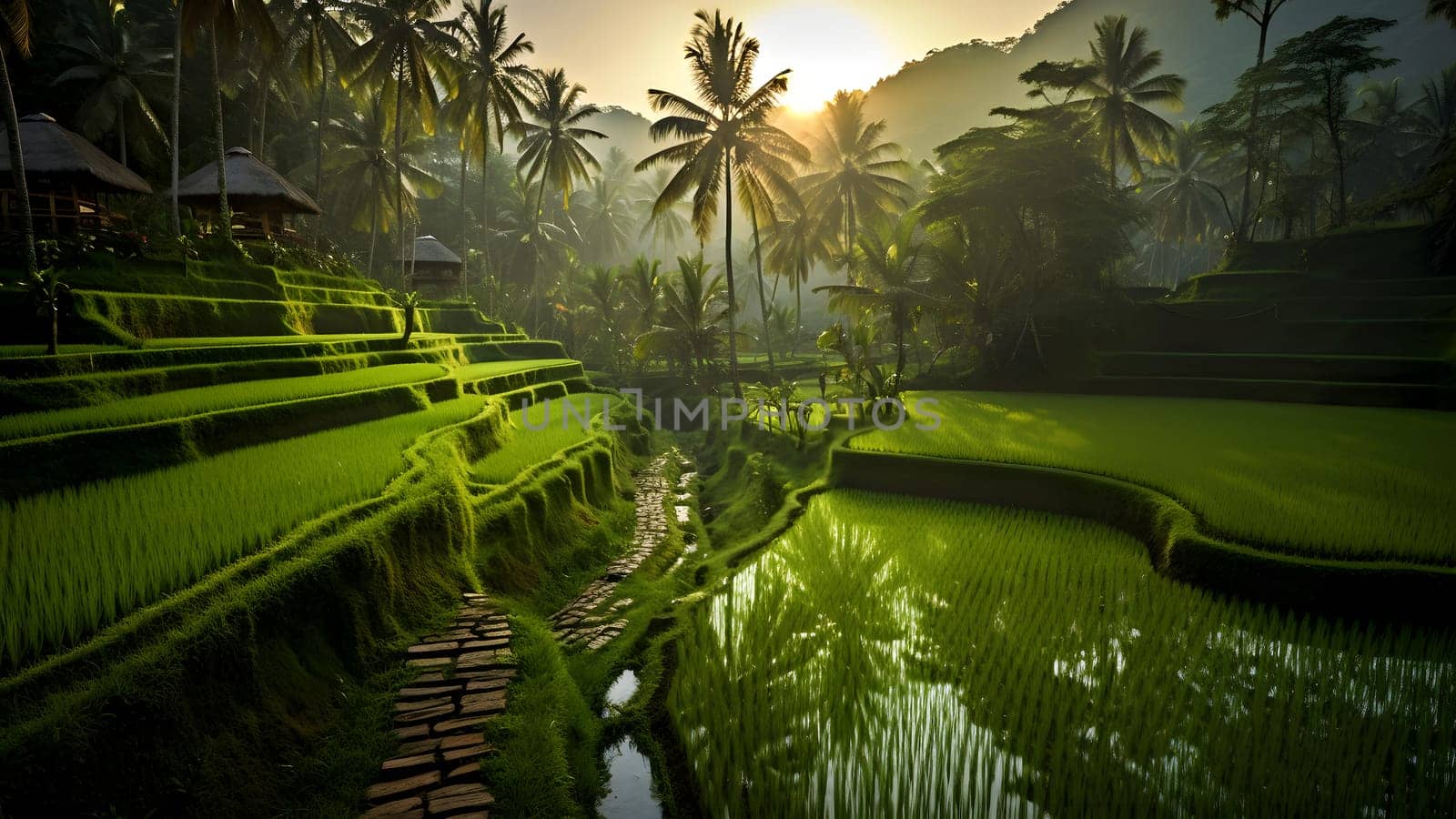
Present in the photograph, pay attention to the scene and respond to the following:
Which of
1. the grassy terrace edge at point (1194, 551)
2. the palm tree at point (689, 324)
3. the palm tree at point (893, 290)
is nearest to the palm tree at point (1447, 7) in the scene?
the palm tree at point (893, 290)

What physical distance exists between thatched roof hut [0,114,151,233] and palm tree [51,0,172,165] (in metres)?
3.44

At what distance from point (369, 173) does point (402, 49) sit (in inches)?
402

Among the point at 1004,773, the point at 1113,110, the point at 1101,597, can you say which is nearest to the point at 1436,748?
the point at 1101,597

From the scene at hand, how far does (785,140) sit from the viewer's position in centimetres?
1680

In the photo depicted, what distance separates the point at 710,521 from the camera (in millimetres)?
9711

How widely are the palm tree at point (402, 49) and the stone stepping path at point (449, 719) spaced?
19.1 m

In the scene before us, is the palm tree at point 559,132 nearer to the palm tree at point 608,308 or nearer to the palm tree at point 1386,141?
the palm tree at point 608,308

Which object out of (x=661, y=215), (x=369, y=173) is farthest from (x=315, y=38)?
(x=661, y=215)

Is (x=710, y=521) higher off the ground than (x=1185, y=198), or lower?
lower

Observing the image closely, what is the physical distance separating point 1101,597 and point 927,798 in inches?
111

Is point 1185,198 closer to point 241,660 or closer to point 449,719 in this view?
point 449,719

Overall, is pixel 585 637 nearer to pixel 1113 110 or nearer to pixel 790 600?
pixel 790 600

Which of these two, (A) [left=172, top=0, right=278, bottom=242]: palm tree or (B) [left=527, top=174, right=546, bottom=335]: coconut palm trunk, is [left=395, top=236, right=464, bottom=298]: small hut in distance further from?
(A) [left=172, top=0, right=278, bottom=242]: palm tree

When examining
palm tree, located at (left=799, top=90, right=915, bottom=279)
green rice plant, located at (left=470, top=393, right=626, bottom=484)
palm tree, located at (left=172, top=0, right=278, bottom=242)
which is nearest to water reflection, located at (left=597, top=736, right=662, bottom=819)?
green rice plant, located at (left=470, top=393, right=626, bottom=484)
